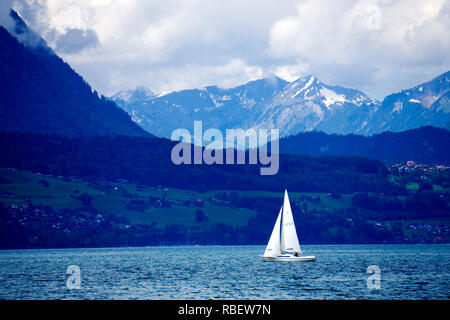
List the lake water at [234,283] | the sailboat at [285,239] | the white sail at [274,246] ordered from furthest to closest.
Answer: the white sail at [274,246], the sailboat at [285,239], the lake water at [234,283]

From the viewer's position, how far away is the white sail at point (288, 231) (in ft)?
462

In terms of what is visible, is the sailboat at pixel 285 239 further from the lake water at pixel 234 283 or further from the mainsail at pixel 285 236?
the lake water at pixel 234 283

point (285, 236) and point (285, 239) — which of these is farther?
point (285, 239)

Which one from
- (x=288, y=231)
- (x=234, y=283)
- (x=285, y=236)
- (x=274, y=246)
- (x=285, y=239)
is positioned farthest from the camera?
(x=274, y=246)

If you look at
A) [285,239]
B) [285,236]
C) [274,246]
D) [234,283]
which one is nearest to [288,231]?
[285,236]

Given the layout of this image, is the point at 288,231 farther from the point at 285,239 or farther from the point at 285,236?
the point at 285,239

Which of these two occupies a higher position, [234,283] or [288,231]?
[288,231]

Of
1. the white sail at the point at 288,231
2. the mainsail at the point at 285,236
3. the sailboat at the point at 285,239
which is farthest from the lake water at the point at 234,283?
the white sail at the point at 288,231

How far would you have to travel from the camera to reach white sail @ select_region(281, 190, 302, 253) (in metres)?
141

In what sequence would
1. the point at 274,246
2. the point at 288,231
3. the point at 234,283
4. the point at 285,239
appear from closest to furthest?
the point at 234,283 → the point at 288,231 → the point at 285,239 → the point at 274,246

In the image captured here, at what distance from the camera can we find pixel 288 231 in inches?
5561
